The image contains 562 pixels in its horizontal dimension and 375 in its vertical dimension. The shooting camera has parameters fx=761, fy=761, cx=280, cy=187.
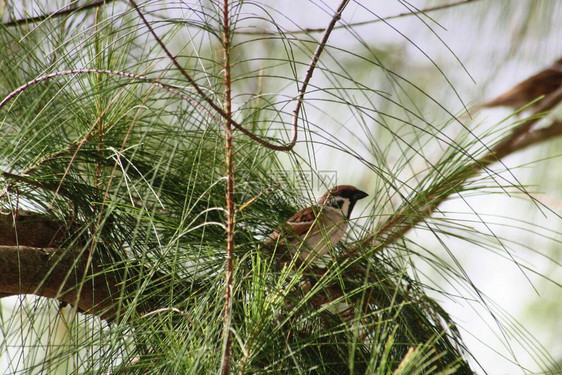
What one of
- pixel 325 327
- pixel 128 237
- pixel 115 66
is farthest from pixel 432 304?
pixel 115 66

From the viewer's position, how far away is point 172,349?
4.52ft

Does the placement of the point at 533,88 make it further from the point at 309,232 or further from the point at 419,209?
the point at 309,232

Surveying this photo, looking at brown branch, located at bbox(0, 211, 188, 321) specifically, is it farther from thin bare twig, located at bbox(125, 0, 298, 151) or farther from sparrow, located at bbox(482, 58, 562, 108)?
sparrow, located at bbox(482, 58, 562, 108)

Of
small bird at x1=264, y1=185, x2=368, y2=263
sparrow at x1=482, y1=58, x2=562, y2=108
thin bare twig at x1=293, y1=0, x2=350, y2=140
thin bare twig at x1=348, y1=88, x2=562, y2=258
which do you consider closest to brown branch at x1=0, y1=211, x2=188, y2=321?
small bird at x1=264, y1=185, x2=368, y2=263

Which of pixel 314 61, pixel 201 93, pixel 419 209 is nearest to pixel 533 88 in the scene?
pixel 419 209

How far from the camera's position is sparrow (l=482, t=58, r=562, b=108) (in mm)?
2977

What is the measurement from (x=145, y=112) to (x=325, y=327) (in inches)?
36.2

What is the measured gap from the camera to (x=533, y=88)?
119 inches

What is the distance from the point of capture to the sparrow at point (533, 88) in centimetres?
298

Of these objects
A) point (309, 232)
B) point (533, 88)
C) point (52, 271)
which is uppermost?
point (533, 88)

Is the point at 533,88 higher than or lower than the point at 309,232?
higher

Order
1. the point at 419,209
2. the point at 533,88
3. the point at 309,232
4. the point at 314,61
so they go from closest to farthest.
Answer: the point at 314,61 < the point at 309,232 < the point at 419,209 < the point at 533,88

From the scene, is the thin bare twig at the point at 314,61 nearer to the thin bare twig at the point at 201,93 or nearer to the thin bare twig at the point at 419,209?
the thin bare twig at the point at 201,93

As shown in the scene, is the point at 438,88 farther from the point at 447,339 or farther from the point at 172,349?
the point at 172,349
